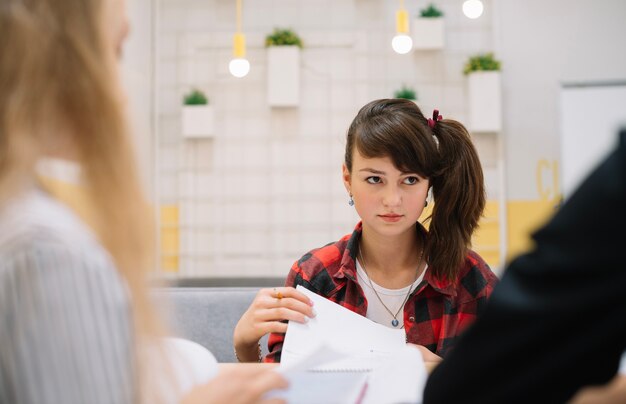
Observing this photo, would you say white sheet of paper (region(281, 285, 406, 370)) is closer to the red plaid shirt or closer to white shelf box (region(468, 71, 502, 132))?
the red plaid shirt

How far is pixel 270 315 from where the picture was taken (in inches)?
59.0

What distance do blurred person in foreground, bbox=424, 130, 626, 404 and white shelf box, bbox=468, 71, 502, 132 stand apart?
4.60 m

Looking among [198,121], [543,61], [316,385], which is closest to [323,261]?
[316,385]

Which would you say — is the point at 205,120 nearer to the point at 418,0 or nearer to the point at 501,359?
the point at 418,0

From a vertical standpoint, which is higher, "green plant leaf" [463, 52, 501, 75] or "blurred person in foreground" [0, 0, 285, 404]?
"green plant leaf" [463, 52, 501, 75]

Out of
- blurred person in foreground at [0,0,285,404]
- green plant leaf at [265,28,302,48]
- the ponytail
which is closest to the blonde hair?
blurred person in foreground at [0,0,285,404]

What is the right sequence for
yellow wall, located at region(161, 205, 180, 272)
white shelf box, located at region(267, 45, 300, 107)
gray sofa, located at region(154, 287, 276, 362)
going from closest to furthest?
gray sofa, located at region(154, 287, 276, 362) < white shelf box, located at region(267, 45, 300, 107) < yellow wall, located at region(161, 205, 180, 272)

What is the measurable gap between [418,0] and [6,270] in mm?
5142

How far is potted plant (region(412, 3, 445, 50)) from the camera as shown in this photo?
5.01 meters

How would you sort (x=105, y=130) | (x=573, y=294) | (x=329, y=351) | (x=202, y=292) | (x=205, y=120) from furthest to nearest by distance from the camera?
(x=205, y=120), (x=202, y=292), (x=329, y=351), (x=105, y=130), (x=573, y=294)

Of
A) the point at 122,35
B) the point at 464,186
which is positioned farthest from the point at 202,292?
the point at 122,35

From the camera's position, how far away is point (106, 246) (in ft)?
2.20

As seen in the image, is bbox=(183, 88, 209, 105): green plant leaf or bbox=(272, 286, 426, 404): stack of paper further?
bbox=(183, 88, 209, 105): green plant leaf

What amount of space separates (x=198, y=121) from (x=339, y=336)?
4.07 meters
